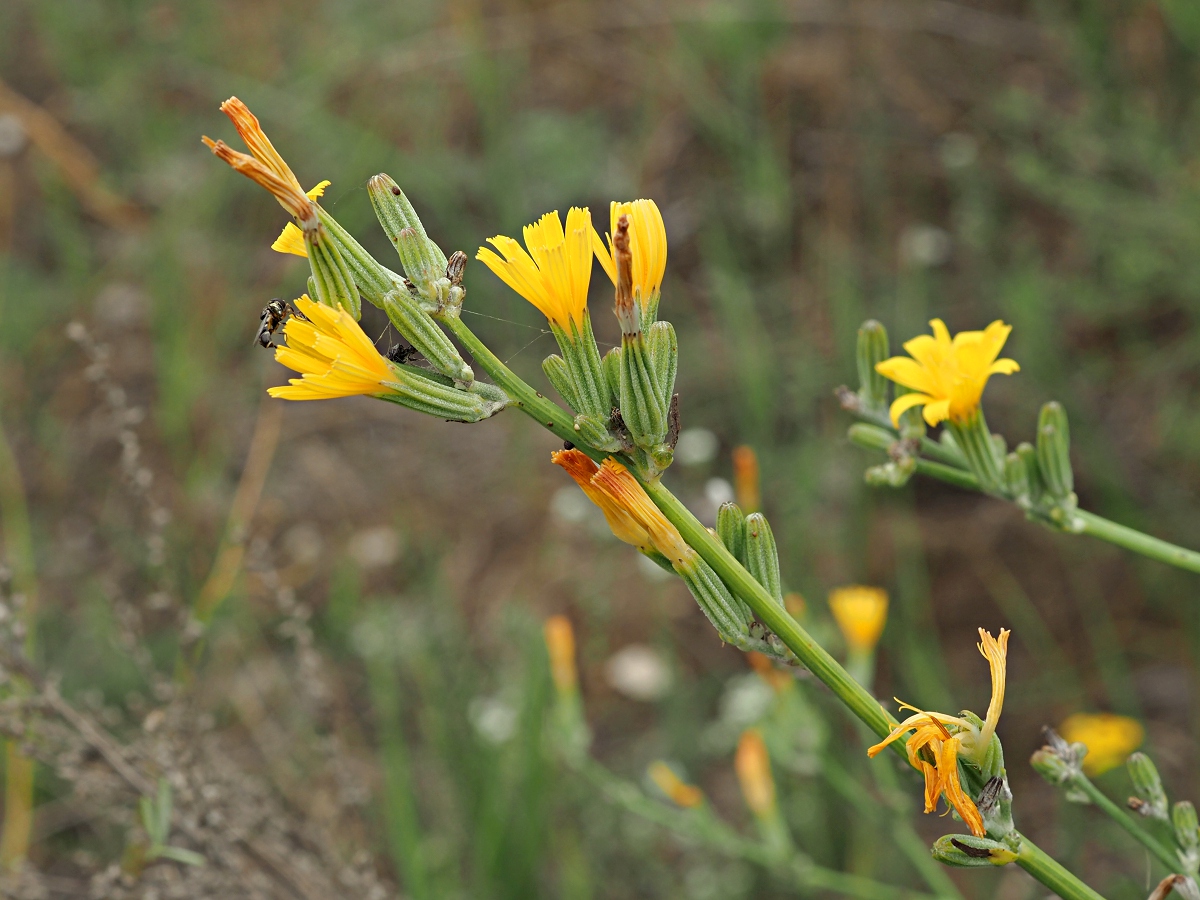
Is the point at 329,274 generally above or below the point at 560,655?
above

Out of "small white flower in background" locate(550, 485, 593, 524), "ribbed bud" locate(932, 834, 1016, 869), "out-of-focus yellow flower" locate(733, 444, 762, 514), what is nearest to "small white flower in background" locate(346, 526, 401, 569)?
"small white flower in background" locate(550, 485, 593, 524)

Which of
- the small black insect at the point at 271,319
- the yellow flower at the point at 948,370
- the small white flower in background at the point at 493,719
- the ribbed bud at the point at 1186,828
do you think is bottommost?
the small white flower in background at the point at 493,719

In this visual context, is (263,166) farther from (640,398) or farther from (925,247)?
(925,247)

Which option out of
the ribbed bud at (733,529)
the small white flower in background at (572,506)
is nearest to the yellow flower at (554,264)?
the ribbed bud at (733,529)

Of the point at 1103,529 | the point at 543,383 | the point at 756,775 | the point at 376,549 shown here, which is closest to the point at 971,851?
the point at 1103,529

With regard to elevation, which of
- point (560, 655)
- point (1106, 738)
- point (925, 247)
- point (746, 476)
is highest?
point (746, 476)

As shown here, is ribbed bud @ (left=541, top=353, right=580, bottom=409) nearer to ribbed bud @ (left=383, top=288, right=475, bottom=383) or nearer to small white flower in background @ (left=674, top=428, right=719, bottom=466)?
ribbed bud @ (left=383, top=288, right=475, bottom=383)

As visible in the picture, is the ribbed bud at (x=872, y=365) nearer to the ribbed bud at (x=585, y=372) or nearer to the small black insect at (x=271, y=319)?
the ribbed bud at (x=585, y=372)
